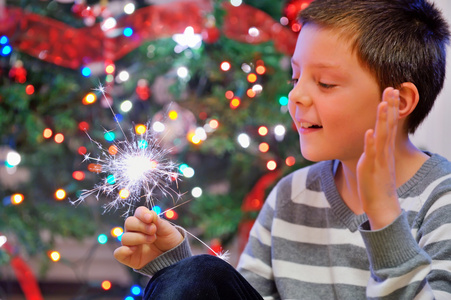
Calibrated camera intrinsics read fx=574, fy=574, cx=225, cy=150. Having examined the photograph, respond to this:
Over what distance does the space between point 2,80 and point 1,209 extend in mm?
364

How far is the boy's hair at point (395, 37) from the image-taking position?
0.91 meters

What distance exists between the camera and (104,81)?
158cm

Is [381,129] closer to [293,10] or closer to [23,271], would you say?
[293,10]

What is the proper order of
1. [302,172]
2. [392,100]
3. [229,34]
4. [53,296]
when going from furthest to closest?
[53,296]
[229,34]
[302,172]
[392,100]

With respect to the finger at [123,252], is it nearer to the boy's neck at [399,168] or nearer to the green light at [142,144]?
the green light at [142,144]

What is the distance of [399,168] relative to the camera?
99 centimetres

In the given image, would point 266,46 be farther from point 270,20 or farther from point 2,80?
point 2,80

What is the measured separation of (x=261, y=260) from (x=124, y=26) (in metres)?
0.77

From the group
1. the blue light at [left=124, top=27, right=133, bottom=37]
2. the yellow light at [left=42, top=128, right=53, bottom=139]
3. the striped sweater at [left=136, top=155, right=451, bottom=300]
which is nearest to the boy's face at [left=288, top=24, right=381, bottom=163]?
the striped sweater at [left=136, top=155, right=451, bottom=300]

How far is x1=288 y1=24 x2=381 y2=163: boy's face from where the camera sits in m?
0.90

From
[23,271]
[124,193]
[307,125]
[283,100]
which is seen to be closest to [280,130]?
[283,100]

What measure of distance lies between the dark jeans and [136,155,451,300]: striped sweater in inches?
3.2

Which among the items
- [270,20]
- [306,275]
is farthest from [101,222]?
[306,275]

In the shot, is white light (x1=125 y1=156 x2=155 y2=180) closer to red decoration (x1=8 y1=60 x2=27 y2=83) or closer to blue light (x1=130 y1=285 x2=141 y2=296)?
blue light (x1=130 y1=285 x2=141 y2=296)
